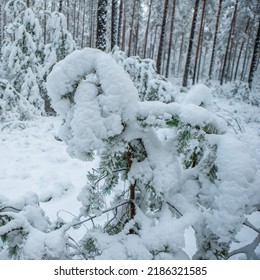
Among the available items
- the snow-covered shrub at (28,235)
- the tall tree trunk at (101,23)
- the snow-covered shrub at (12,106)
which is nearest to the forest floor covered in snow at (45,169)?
the snow-covered shrub at (12,106)

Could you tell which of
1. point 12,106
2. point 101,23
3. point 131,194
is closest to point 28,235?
point 131,194

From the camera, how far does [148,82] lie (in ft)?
21.1

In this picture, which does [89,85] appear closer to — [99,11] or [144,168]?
[144,168]

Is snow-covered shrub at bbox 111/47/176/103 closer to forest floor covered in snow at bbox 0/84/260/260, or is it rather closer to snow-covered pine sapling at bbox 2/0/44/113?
forest floor covered in snow at bbox 0/84/260/260

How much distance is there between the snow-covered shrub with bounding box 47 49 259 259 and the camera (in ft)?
4.41

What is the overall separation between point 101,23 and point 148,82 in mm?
3201

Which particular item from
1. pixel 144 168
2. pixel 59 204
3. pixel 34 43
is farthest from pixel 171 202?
pixel 34 43

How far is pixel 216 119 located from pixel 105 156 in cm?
72

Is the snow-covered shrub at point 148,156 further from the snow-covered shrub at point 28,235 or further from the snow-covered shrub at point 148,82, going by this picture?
the snow-covered shrub at point 148,82

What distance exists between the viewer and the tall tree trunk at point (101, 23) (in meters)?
8.02

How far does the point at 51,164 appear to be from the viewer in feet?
17.3

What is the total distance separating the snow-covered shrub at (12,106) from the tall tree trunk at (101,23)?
307 cm

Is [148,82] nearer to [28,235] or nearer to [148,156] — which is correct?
[148,156]

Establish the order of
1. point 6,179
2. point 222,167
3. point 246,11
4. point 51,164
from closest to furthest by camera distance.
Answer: point 222,167 < point 6,179 < point 51,164 < point 246,11
